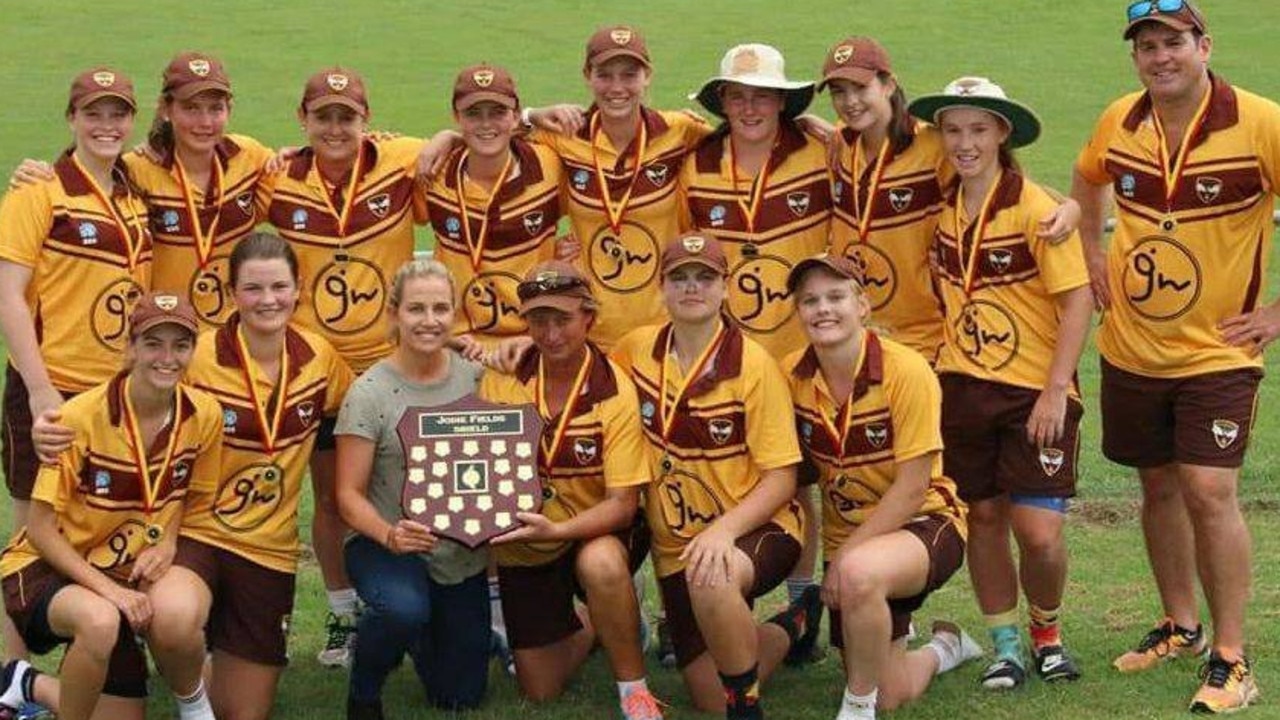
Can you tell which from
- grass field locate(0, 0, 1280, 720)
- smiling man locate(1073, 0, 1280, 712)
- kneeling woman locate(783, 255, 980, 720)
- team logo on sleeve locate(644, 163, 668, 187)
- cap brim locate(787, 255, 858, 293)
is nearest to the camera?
kneeling woman locate(783, 255, 980, 720)

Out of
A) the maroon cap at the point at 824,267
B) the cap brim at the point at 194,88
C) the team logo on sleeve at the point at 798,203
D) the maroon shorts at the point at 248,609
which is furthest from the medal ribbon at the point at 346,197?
the maroon cap at the point at 824,267

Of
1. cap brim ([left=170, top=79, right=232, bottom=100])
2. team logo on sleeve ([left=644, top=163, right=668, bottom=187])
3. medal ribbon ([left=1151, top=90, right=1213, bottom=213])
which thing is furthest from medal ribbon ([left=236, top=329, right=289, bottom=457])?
medal ribbon ([left=1151, top=90, right=1213, bottom=213])

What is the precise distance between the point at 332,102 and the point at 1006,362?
2.44 m

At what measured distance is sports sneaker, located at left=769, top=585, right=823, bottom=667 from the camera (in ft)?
26.2

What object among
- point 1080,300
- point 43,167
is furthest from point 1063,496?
point 43,167

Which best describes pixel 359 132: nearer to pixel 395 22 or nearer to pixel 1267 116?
pixel 1267 116

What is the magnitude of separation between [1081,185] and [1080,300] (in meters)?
Result: 0.65

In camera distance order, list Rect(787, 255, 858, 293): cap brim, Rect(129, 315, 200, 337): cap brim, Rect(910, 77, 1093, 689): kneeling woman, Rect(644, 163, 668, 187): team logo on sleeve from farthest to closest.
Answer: Rect(644, 163, 668, 187): team logo on sleeve
Rect(910, 77, 1093, 689): kneeling woman
Rect(787, 255, 858, 293): cap brim
Rect(129, 315, 200, 337): cap brim

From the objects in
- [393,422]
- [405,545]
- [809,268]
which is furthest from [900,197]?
[405,545]

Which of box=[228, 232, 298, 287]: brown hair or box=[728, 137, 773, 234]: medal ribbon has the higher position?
box=[728, 137, 773, 234]: medal ribbon

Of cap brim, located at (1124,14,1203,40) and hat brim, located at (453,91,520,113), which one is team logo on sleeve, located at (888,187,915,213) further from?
hat brim, located at (453,91,520,113)

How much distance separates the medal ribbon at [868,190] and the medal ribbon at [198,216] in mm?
2174

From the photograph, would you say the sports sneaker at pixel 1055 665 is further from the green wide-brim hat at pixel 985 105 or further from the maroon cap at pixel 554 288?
the maroon cap at pixel 554 288

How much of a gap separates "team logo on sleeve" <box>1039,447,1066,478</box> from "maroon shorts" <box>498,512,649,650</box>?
1346 mm
